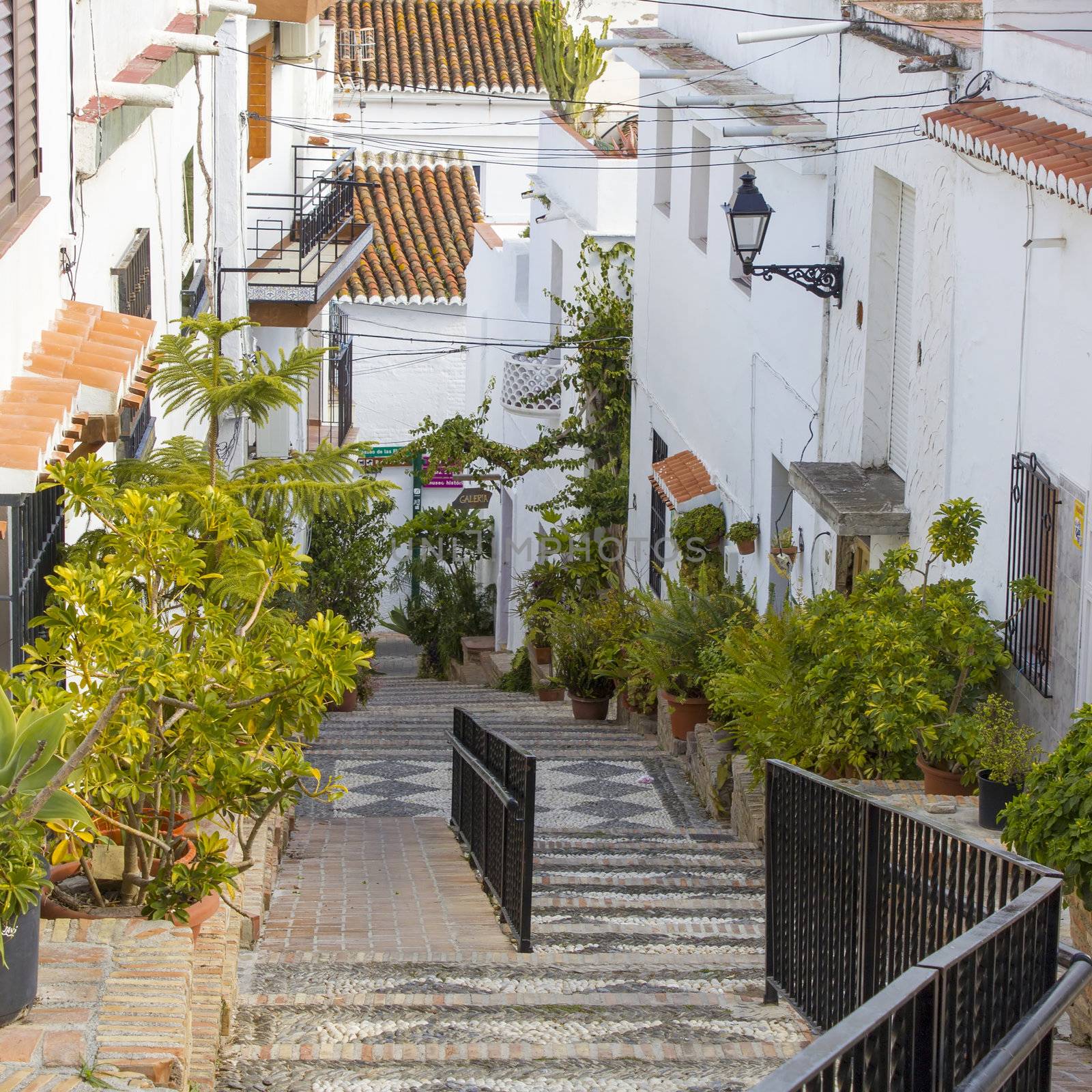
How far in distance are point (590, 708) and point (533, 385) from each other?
6562 mm

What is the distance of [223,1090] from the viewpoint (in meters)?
4.82

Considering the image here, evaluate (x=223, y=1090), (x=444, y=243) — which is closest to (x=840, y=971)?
(x=223, y=1090)

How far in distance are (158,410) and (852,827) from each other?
287 inches

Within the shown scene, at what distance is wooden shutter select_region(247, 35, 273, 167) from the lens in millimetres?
19984

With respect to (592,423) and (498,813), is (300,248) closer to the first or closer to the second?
(592,423)

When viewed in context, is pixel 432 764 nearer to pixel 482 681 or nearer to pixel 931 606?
pixel 931 606

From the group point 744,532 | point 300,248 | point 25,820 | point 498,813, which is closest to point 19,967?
point 25,820

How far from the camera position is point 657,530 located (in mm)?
17609

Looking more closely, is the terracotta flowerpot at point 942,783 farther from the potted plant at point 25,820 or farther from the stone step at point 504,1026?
the potted plant at point 25,820

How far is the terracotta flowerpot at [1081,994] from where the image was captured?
5.31m

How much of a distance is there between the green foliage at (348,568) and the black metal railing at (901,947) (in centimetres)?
1612

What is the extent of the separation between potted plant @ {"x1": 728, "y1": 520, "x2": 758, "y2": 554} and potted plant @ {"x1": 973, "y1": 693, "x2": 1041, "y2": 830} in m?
6.04

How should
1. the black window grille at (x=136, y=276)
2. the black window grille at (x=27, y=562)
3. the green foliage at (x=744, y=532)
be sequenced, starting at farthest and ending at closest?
the green foliage at (x=744, y=532), the black window grille at (x=136, y=276), the black window grille at (x=27, y=562)

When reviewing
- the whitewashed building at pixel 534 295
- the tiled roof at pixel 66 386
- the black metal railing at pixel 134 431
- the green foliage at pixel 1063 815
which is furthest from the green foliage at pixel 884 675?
the whitewashed building at pixel 534 295
